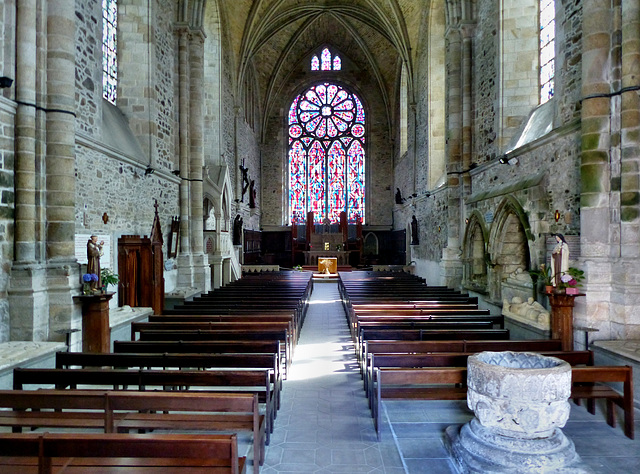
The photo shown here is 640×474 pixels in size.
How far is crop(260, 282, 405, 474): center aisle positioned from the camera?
432 cm

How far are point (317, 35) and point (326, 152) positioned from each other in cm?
753

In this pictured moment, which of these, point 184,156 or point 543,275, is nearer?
point 543,275

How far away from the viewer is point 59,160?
25.0ft

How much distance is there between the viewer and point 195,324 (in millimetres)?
8078

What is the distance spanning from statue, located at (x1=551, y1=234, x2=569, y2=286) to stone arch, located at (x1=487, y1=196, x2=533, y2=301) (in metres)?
3.91

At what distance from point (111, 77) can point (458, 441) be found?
1233 centimetres

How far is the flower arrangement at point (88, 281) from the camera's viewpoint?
24.4ft

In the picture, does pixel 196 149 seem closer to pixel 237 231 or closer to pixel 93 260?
pixel 237 231

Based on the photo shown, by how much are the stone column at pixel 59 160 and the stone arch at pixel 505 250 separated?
9.56 metres

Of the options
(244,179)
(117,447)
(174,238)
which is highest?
(244,179)

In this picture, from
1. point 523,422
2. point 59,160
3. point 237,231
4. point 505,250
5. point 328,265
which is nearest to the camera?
point 523,422

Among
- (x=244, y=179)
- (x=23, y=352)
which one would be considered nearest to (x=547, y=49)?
(x=23, y=352)

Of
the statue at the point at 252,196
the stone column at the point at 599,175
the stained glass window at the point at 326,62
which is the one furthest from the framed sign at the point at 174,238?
the stained glass window at the point at 326,62

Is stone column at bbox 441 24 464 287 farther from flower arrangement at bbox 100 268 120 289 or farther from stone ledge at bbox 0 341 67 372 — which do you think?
stone ledge at bbox 0 341 67 372
